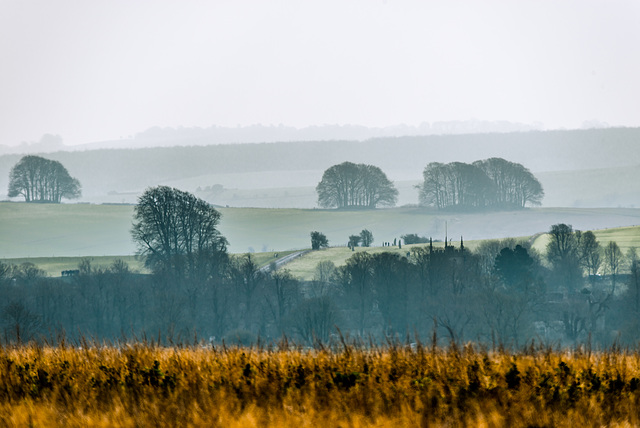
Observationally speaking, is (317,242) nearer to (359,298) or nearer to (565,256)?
(565,256)

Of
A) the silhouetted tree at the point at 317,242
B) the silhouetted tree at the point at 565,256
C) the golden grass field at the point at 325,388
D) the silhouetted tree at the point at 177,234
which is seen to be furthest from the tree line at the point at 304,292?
the golden grass field at the point at 325,388

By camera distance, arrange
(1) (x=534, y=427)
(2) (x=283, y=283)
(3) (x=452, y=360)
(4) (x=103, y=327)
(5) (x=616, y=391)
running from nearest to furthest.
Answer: (1) (x=534, y=427) → (5) (x=616, y=391) → (3) (x=452, y=360) → (4) (x=103, y=327) → (2) (x=283, y=283)

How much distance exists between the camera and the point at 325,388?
11852mm

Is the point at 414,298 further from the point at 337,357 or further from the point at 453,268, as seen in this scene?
the point at 337,357

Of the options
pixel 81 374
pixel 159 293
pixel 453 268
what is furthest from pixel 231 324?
pixel 81 374

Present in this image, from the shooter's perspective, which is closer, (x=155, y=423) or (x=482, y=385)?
(x=155, y=423)

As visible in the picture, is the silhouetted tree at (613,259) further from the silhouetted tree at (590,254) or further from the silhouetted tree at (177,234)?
the silhouetted tree at (177,234)

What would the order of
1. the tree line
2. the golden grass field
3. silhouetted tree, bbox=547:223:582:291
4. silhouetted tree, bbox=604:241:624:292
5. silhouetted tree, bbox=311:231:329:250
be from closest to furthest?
the golden grass field, the tree line, silhouetted tree, bbox=604:241:624:292, silhouetted tree, bbox=547:223:582:291, silhouetted tree, bbox=311:231:329:250

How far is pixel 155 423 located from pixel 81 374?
294cm

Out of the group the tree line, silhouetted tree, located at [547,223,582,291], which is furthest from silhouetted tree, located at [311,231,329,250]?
silhouetted tree, located at [547,223,582,291]

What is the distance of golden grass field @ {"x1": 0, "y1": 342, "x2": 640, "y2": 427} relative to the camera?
10742 mm

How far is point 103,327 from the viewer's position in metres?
135

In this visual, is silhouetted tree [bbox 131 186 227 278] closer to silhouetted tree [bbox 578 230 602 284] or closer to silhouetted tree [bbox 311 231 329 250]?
silhouetted tree [bbox 311 231 329 250]

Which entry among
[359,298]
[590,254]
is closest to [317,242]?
[359,298]
